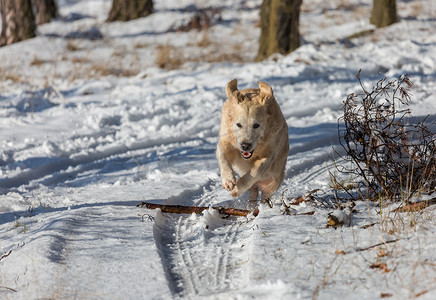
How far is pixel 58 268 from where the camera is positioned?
3830mm

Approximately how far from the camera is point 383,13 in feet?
55.3

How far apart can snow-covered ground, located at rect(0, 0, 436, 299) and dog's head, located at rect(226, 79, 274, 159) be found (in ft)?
2.22

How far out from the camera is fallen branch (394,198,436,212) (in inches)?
159

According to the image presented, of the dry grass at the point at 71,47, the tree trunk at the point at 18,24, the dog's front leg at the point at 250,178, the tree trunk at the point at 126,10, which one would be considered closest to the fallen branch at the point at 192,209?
the dog's front leg at the point at 250,178

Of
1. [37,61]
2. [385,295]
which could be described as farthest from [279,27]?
[385,295]

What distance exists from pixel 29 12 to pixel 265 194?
1298 centimetres

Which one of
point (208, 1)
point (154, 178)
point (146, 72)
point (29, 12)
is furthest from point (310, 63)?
point (208, 1)

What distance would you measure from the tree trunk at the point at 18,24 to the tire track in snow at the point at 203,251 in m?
12.8

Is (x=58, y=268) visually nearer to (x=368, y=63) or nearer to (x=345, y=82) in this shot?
(x=345, y=82)

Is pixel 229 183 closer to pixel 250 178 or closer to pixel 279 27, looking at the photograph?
pixel 250 178

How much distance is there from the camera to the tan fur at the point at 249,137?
487 cm

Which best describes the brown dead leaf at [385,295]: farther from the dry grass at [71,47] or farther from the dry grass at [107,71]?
the dry grass at [71,47]

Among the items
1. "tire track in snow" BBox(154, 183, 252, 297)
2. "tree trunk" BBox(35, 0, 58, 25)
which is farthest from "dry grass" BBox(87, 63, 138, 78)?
"tree trunk" BBox(35, 0, 58, 25)

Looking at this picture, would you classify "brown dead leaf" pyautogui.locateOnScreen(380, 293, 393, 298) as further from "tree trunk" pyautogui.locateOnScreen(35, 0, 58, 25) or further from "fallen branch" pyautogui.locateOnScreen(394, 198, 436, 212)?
"tree trunk" pyautogui.locateOnScreen(35, 0, 58, 25)
